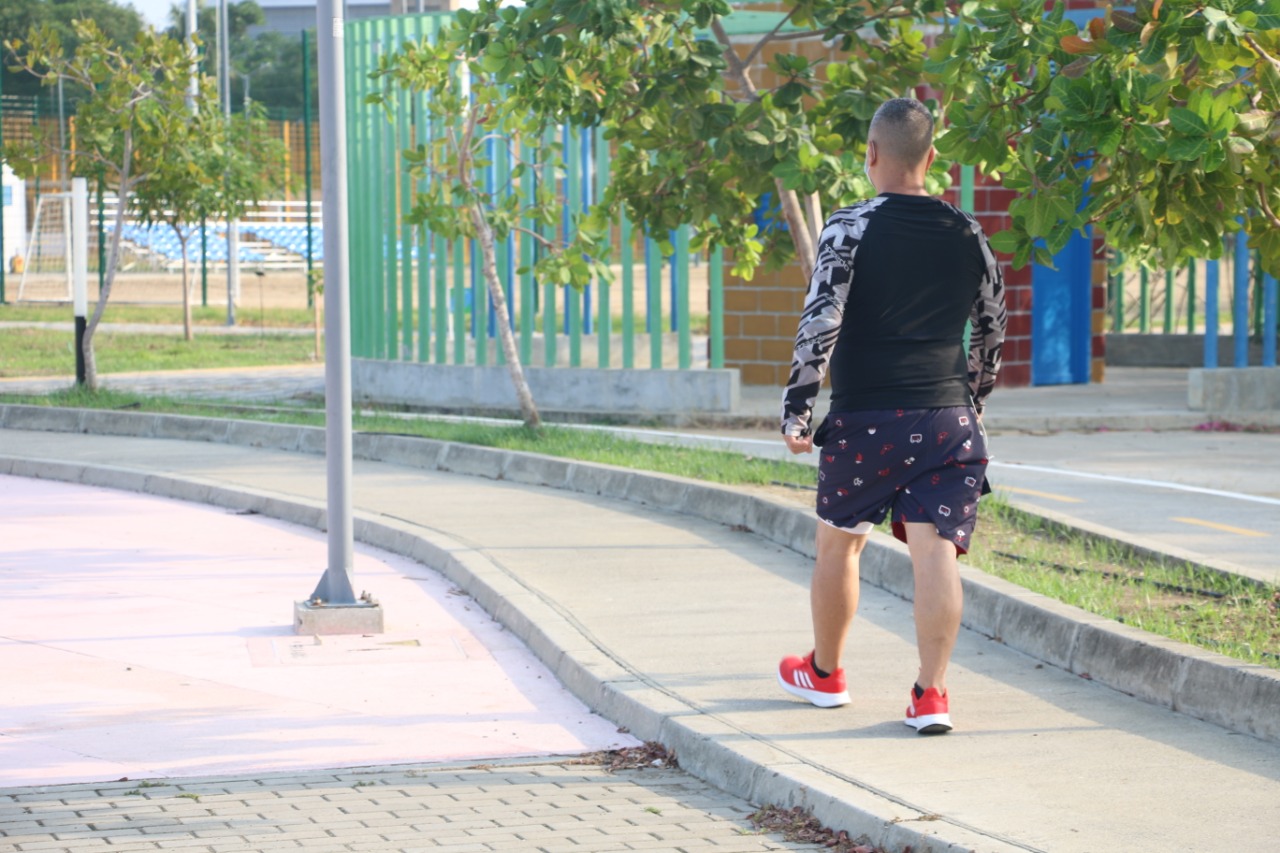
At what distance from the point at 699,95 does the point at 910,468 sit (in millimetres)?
4978

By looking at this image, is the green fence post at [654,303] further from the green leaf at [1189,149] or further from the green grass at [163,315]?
the green grass at [163,315]

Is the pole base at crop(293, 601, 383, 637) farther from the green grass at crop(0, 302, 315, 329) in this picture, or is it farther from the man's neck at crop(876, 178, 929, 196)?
the green grass at crop(0, 302, 315, 329)

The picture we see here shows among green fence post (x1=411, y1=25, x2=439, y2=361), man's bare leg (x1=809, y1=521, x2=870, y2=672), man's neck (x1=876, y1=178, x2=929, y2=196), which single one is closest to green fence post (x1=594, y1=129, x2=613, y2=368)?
green fence post (x1=411, y1=25, x2=439, y2=361)

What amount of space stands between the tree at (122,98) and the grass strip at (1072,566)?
18.1 feet

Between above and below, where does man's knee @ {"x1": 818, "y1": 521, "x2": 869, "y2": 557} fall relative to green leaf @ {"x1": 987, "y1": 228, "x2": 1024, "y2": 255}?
below

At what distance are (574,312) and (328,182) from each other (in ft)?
30.8

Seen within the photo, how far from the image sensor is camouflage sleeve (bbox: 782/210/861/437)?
548 centimetres

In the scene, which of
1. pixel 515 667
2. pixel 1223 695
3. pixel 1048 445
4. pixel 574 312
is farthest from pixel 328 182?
pixel 574 312

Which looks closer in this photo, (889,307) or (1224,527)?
(889,307)

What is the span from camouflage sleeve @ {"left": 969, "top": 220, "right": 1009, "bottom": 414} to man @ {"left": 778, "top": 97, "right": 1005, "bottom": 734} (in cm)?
12

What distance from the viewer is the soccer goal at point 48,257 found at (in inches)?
1428

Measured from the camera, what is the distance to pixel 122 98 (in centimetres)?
1722

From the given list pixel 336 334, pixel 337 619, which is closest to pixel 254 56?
pixel 336 334

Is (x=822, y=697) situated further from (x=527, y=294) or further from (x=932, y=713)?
(x=527, y=294)
